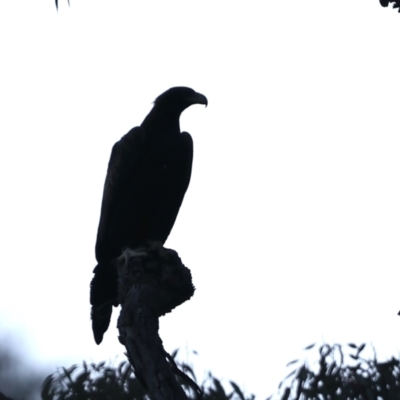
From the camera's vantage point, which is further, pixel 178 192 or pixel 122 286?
pixel 178 192

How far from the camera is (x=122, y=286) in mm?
4625

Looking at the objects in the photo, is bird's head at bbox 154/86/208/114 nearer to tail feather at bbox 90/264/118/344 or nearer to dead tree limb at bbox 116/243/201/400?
tail feather at bbox 90/264/118/344

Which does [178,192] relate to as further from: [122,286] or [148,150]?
[122,286]

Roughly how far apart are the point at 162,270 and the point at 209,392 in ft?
10.9

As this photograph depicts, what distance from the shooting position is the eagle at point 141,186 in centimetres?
648

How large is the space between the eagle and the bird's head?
8.4 inches

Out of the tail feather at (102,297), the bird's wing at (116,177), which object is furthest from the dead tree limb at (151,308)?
the bird's wing at (116,177)

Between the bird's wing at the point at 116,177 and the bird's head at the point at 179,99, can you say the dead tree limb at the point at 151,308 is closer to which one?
the bird's wing at the point at 116,177

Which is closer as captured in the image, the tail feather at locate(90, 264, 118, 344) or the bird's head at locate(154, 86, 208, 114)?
the tail feather at locate(90, 264, 118, 344)

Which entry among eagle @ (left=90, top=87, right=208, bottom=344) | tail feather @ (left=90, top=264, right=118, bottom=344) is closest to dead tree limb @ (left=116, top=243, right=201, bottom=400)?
tail feather @ (left=90, top=264, right=118, bottom=344)

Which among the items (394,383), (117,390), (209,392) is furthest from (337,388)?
(117,390)

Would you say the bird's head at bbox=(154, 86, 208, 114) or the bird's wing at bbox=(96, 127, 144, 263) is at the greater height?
the bird's head at bbox=(154, 86, 208, 114)

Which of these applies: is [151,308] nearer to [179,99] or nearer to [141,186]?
[141,186]

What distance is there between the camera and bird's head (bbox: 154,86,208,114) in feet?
23.0
